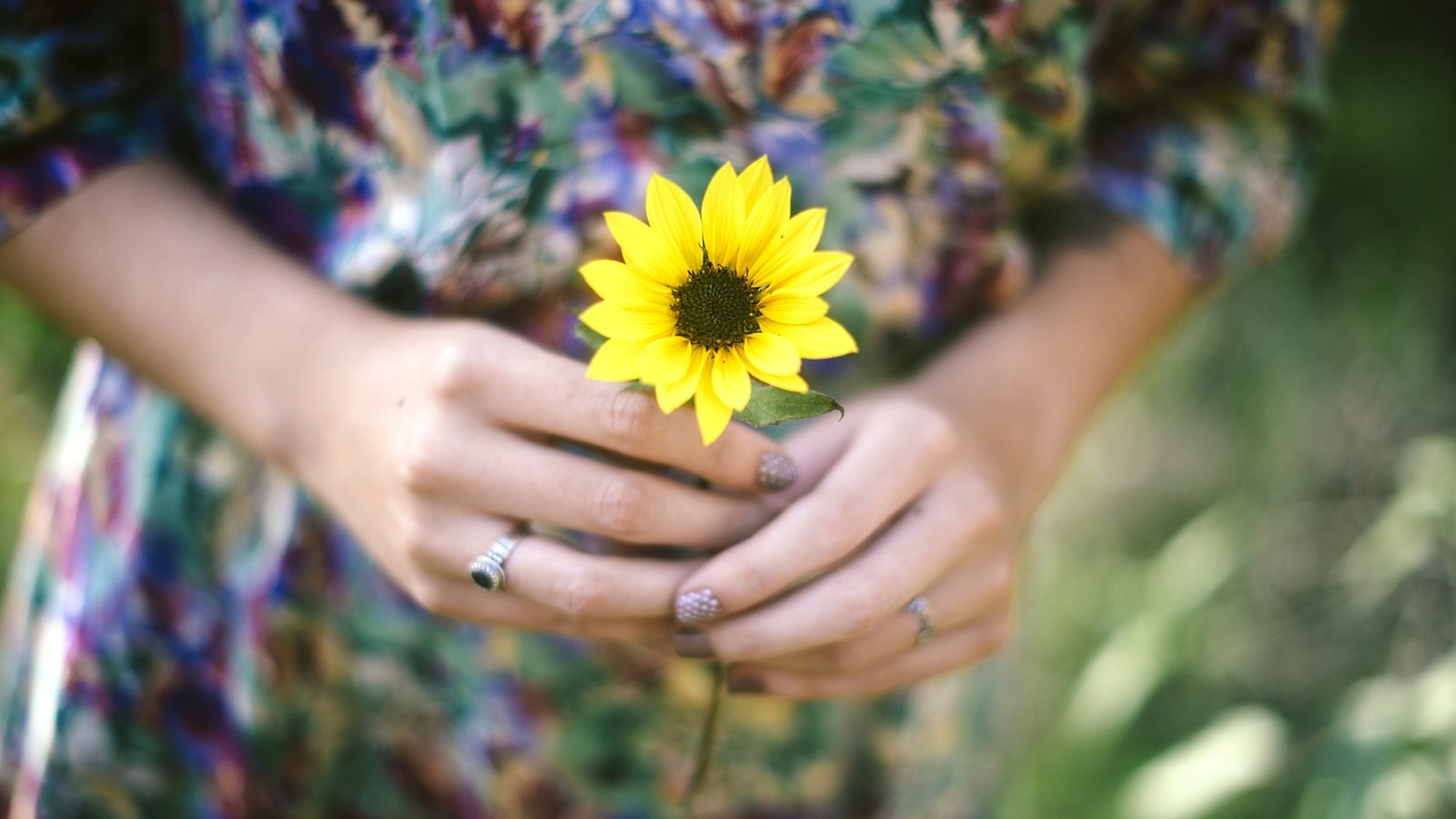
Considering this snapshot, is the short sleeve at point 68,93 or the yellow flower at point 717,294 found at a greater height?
the short sleeve at point 68,93

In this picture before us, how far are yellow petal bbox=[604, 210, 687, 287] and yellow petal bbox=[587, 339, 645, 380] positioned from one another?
41 millimetres

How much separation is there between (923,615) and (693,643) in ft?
0.56

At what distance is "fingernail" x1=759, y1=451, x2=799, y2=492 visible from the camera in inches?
24.7

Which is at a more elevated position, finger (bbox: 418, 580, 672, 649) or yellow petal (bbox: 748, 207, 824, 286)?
yellow petal (bbox: 748, 207, 824, 286)

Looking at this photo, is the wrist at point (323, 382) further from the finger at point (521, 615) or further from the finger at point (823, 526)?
the finger at point (823, 526)

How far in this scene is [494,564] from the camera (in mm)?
614

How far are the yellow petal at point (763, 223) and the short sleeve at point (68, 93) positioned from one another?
55cm

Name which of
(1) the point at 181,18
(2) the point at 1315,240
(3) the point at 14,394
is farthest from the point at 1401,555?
(3) the point at 14,394

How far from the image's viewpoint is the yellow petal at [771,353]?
0.50 meters

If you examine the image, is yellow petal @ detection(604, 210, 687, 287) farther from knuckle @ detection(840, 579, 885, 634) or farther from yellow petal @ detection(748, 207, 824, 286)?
knuckle @ detection(840, 579, 885, 634)

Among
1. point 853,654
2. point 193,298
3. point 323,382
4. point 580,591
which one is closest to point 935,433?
point 853,654

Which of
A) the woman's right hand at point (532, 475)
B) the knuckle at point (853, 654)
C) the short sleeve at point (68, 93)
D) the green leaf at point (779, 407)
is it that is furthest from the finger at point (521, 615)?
the short sleeve at point (68, 93)

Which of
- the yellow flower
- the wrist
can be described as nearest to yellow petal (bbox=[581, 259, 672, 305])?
the yellow flower

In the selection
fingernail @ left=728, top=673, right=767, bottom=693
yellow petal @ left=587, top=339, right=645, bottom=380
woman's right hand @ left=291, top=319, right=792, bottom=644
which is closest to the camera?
yellow petal @ left=587, top=339, right=645, bottom=380
